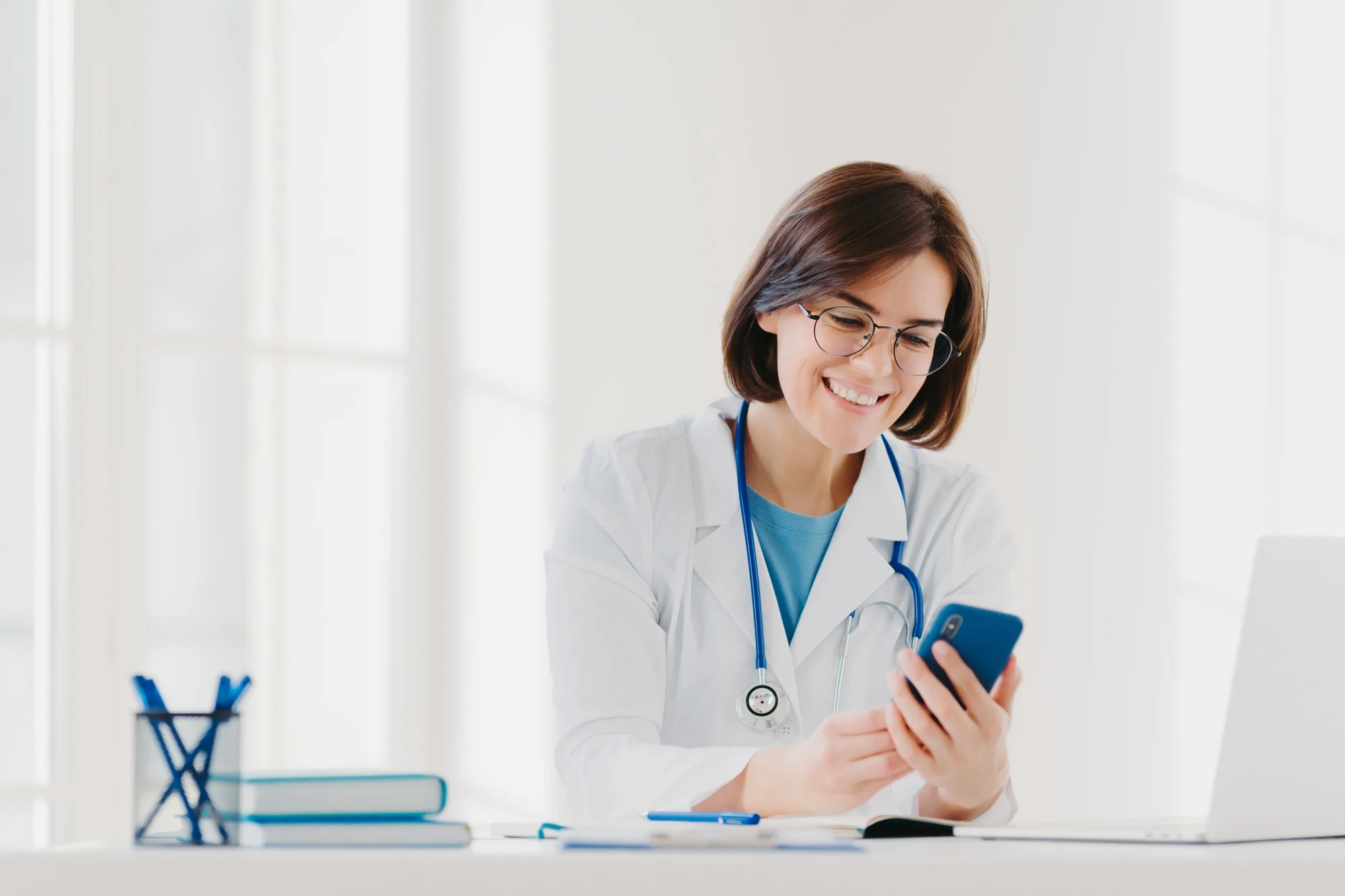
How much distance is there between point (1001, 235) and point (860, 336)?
177 centimetres

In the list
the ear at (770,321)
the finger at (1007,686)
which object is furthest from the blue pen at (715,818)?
the ear at (770,321)

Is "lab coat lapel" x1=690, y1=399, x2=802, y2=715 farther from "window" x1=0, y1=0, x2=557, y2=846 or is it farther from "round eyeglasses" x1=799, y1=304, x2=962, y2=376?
"window" x1=0, y1=0, x2=557, y2=846

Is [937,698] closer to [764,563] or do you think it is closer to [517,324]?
[764,563]

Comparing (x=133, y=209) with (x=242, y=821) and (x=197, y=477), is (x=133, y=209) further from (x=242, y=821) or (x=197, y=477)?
(x=242, y=821)

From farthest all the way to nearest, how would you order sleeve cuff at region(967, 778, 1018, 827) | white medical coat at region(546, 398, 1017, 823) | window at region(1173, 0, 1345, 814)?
window at region(1173, 0, 1345, 814) < white medical coat at region(546, 398, 1017, 823) < sleeve cuff at region(967, 778, 1018, 827)

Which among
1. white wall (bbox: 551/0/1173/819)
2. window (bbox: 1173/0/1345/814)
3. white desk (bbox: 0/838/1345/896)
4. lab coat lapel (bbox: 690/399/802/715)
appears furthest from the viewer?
white wall (bbox: 551/0/1173/819)

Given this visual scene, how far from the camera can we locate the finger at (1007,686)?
1.12 metres

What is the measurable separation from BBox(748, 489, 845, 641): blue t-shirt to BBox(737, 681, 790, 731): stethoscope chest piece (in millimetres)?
170

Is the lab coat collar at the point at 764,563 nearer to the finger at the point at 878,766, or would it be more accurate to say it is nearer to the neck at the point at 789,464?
the neck at the point at 789,464

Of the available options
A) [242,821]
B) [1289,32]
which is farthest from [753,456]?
[1289,32]

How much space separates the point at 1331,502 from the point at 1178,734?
2.14ft

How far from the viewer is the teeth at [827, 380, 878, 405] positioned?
1.61 m

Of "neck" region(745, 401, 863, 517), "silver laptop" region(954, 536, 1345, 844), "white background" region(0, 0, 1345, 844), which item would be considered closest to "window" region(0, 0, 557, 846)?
"white background" region(0, 0, 1345, 844)

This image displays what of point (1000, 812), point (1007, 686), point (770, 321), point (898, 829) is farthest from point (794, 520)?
point (898, 829)
